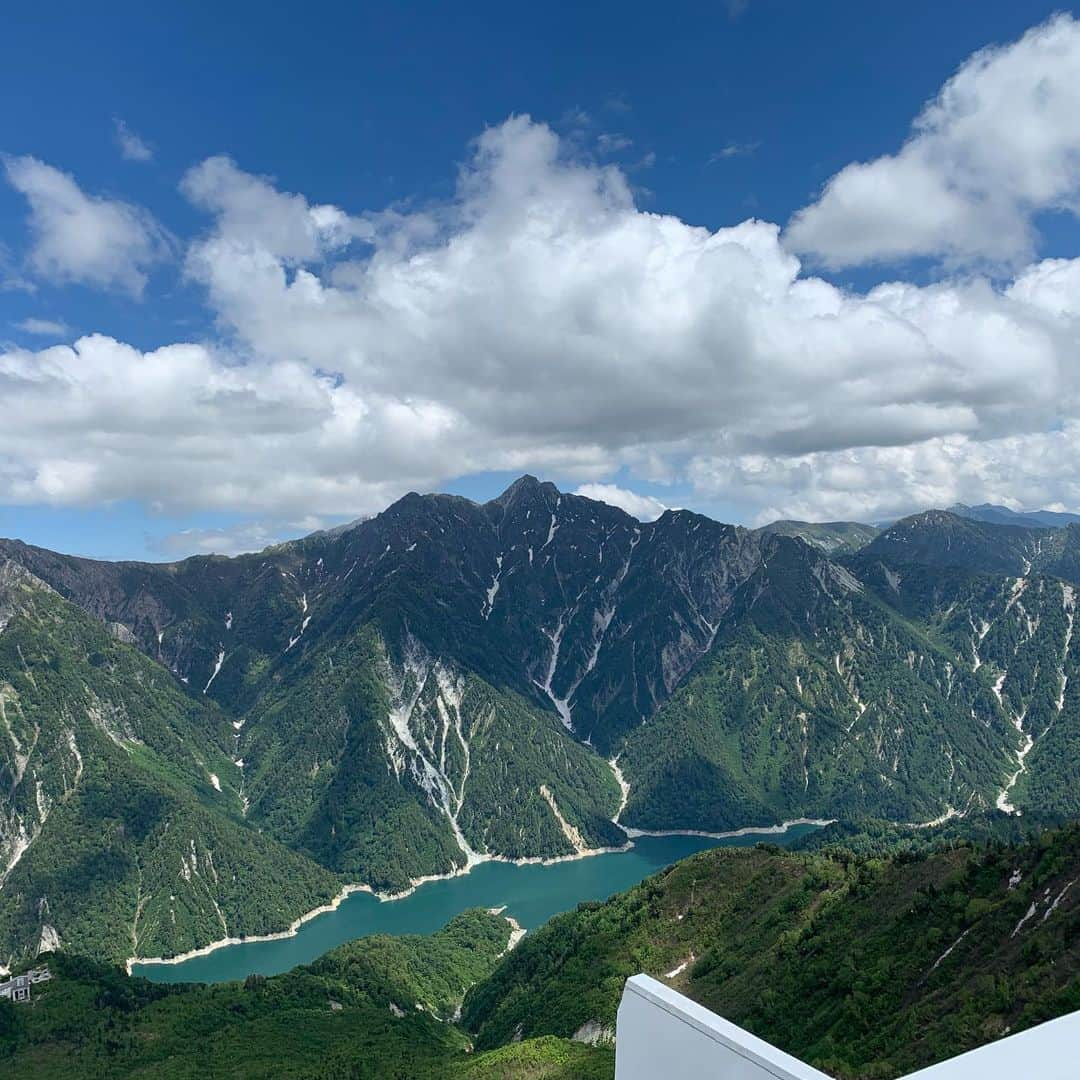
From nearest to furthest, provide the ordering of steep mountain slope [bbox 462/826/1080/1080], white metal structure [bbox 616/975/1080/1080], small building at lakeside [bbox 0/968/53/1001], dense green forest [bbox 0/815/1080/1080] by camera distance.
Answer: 1. white metal structure [bbox 616/975/1080/1080]
2. steep mountain slope [bbox 462/826/1080/1080]
3. dense green forest [bbox 0/815/1080/1080]
4. small building at lakeside [bbox 0/968/53/1001]

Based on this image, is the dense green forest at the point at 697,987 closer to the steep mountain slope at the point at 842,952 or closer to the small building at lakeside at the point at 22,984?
the steep mountain slope at the point at 842,952

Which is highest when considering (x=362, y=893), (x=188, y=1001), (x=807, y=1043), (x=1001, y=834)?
(x=807, y=1043)

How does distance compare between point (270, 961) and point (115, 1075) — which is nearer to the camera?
point (115, 1075)

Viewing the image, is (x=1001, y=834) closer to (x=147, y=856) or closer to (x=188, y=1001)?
(x=188, y=1001)

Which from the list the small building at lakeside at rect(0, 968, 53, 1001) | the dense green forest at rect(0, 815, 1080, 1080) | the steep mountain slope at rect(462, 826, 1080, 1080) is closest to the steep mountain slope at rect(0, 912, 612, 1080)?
the dense green forest at rect(0, 815, 1080, 1080)

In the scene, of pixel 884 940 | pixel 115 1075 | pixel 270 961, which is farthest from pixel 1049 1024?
pixel 270 961

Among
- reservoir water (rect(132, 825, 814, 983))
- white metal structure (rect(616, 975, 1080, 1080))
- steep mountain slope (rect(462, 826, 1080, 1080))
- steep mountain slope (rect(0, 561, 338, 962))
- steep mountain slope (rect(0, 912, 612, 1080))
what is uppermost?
white metal structure (rect(616, 975, 1080, 1080))

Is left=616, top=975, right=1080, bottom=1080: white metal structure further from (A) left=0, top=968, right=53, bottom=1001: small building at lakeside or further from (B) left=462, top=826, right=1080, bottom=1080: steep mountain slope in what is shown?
(A) left=0, top=968, right=53, bottom=1001: small building at lakeside
